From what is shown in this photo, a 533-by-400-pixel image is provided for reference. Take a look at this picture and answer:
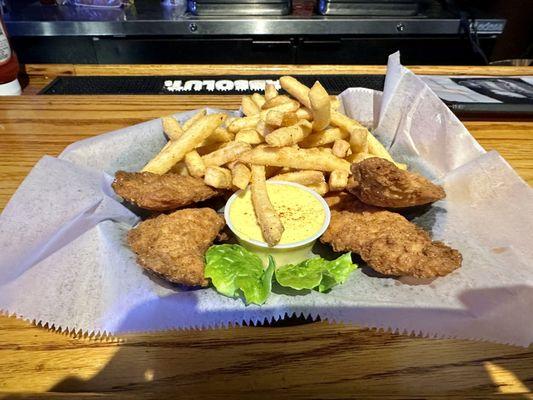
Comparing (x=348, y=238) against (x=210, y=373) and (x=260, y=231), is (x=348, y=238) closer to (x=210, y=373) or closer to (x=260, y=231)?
(x=260, y=231)

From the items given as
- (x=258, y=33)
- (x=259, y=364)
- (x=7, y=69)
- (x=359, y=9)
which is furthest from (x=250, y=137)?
(x=359, y=9)

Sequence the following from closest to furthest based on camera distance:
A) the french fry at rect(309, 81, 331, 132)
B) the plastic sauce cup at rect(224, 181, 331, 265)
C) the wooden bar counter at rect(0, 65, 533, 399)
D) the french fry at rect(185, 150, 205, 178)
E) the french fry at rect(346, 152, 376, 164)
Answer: the wooden bar counter at rect(0, 65, 533, 399)
the plastic sauce cup at rect(224, 181, 331, 265)
the french fry at rect(309, 81, 331, 132)
the french fry at rect(185, 150, 205, 178)
the french fry at rect(346, 152, 376, 164)

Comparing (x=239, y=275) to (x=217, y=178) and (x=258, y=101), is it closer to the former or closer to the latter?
(x=217, y=178)

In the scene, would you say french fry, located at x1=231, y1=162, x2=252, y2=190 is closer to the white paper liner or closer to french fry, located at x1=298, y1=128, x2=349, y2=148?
french fry, located at x1=298, y1=128, x2=349, y2=148

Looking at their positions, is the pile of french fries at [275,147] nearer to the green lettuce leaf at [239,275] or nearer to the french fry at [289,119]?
the french fry at [289,119]

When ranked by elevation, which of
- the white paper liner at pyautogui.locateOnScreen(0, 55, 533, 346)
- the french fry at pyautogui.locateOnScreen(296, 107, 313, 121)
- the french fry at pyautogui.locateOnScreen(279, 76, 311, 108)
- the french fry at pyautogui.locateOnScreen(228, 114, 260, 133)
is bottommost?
the white paper liner at pyautogui.locateOnScreen(0, 55, 533, 346)

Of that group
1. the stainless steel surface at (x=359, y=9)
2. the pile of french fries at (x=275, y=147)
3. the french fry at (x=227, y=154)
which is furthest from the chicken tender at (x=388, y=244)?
the stainless steel surface at (x=359, y=9)

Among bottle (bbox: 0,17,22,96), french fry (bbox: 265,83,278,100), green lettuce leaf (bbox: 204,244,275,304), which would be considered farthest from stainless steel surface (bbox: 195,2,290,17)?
green lettuce leaf (bbox: 204,244,275,304)
